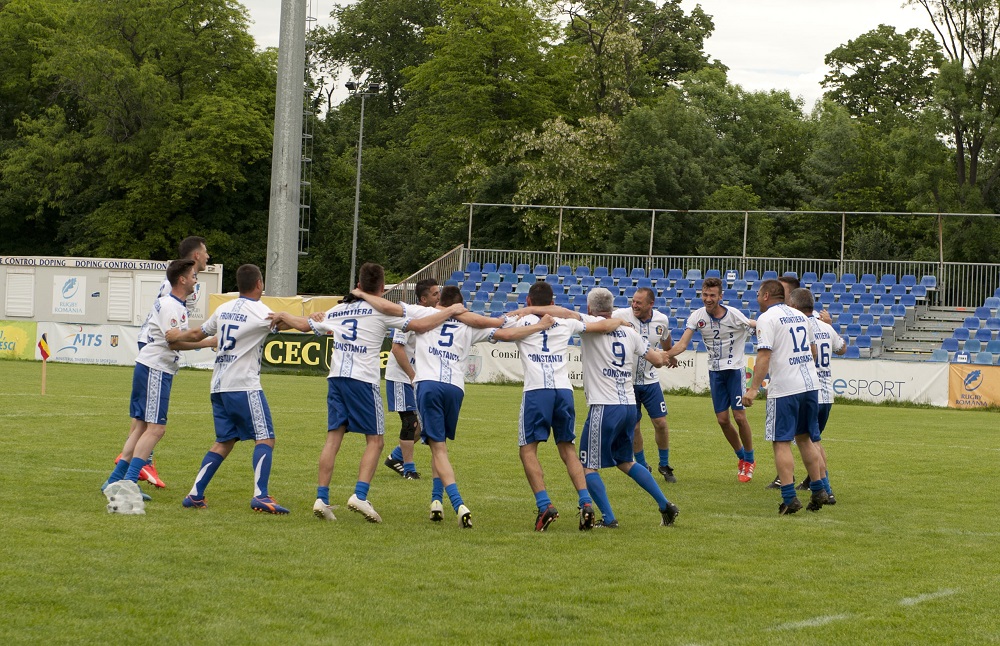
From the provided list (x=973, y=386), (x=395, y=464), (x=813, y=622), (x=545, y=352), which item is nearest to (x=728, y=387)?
(x=395, y=464)

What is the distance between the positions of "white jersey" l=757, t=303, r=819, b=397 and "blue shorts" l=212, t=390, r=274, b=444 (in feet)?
14.2

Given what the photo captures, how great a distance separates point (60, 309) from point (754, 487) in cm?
3486

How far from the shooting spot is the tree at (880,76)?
2405 inches

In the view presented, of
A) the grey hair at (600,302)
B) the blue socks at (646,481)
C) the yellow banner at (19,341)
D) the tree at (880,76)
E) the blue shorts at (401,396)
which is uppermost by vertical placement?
the tree at (880,76)

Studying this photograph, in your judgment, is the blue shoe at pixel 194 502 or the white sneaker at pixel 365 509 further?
the blue shoe at pixel 194 502

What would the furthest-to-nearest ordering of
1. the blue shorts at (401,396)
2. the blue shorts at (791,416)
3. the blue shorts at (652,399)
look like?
the blue shorts at (652,399), the blue shorts at (401,396), the blue shorts at (791,416)

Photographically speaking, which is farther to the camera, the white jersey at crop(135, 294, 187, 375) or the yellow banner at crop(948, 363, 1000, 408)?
the yellow banner at crop(948, 363, 1000, 408)

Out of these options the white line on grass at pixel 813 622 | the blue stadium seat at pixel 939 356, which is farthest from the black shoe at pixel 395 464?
the blue stadium seat at pixel 939 356

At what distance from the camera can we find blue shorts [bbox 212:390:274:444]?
30.9 feet

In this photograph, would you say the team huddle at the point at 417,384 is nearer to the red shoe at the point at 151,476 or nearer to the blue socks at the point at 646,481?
the blue socks at the point at 646,481

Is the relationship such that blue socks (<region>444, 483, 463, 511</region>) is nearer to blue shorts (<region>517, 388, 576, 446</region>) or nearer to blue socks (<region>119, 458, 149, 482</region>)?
blue shorts (<region>517, 388, 576, 446</region>)

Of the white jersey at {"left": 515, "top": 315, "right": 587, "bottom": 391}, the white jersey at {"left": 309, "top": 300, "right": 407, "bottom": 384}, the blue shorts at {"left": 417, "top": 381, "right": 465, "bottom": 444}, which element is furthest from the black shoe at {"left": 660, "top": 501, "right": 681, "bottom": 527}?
the white jersey at {"left": 309, "top": 300, "right": 407, "bottom": 384}

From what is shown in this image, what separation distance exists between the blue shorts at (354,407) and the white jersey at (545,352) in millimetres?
1269

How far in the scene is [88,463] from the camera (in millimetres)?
12219
